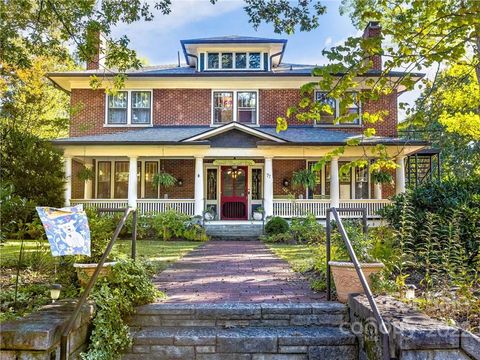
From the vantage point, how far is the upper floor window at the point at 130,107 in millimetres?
17703

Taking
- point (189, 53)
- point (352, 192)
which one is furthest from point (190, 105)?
point (352, 192)

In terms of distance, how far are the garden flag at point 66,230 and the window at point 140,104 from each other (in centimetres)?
1409

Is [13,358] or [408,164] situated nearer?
[13,358]

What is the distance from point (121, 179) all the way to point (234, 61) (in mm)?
7783

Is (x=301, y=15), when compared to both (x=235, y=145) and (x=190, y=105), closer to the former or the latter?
(x=235, y=145)

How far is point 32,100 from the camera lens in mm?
20500

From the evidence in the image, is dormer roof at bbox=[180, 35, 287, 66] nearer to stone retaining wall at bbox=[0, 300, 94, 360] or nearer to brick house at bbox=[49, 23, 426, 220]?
brick house at bbox=[49, 23, 426, 220]

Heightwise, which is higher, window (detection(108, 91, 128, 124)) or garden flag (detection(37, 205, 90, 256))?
window (detection(108, 91, 128, 124))

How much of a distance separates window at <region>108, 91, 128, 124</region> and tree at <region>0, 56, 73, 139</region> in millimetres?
3670

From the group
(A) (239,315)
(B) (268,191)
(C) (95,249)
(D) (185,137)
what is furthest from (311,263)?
(D) (185,137)

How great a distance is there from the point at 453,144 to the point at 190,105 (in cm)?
1981

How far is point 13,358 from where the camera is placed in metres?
3.26

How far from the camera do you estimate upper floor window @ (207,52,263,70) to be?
17953 millimetres

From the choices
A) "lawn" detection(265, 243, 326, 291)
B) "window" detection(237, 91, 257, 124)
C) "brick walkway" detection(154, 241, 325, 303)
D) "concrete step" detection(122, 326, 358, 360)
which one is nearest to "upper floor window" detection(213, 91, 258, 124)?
"window" detection(237, 91, 257, 124)
